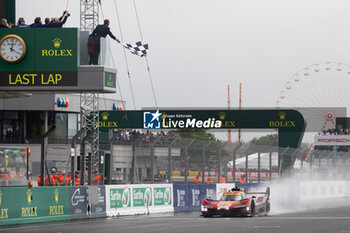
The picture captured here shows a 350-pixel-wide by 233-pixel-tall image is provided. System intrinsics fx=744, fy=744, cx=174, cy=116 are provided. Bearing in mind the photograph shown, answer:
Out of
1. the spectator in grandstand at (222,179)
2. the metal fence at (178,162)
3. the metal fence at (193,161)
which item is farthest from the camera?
the spectator in grandstand at (222,179)

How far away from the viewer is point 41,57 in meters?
27.8

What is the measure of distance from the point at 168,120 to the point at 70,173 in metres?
31.0

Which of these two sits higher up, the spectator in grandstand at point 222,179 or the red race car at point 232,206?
the spectator in grandstand at point 222,179

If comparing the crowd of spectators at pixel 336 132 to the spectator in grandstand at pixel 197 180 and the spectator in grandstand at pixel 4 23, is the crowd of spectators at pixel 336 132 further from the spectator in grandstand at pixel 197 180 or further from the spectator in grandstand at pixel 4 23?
the spectator in grandstand at pixel 4 23

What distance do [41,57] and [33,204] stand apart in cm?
807

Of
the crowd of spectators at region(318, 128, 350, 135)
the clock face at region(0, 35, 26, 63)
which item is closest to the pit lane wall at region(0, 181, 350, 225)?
the clock face at region(0, 35, 26, 63)

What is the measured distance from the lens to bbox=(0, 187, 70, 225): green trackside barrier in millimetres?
20205

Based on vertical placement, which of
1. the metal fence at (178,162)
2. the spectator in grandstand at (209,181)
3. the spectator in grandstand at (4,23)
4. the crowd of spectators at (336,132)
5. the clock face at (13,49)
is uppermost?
the spectator in grandstand at (4,23)

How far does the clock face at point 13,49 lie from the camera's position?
90.6ft

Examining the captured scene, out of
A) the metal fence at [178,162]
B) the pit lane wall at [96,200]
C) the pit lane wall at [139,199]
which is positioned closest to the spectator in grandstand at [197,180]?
the metal fence at [178,162]

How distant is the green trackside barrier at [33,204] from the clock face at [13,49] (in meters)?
7.05

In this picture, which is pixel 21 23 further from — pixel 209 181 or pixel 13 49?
pixel 209 181

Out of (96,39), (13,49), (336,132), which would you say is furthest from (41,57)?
(336,132)

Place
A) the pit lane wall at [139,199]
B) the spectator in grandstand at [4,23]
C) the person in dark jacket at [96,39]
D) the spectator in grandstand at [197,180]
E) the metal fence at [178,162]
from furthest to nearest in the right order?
the spectator in grandstand at [197,180] → the person in dark jacket at [96,39] → the spectator in grandstand at [4,23] → the pit lane wall at [139,199] → the metal fence at [178,162]
